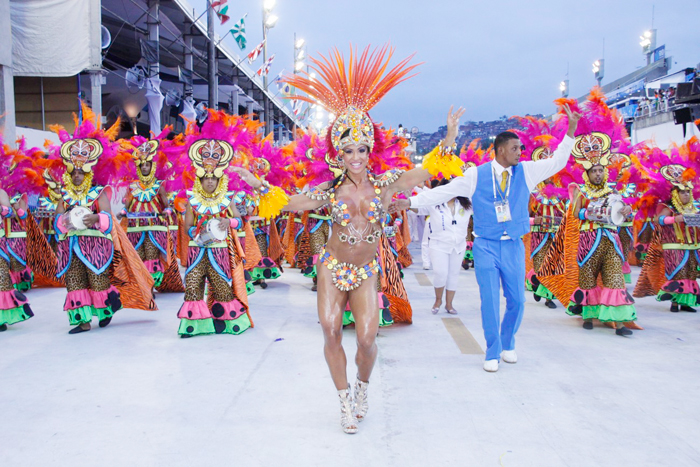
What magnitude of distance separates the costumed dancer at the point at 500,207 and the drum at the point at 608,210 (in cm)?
160

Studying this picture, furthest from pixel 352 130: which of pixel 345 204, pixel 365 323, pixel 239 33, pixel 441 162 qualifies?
pixel 239 33

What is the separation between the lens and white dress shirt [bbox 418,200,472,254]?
757cm

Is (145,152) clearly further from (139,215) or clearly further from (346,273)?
(346,273)

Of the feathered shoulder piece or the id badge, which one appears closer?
the id badge

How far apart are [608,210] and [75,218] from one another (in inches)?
222

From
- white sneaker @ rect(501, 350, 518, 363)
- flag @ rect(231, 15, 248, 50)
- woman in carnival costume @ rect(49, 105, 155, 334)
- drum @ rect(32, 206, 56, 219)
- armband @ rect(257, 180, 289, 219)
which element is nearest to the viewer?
armband @ rect(257, 180, 289, 219)

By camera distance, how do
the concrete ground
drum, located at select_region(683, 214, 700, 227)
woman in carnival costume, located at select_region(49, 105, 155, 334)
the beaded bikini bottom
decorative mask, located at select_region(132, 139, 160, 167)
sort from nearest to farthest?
the concrete ground
the beaded bikini bottom
woman in carnival costume, located at select_region(49, 105, 155, 334)
drum, located at select_region(683, 214, 700, 227)
decorative mask, located at select_region(132, 139, 160, 167)

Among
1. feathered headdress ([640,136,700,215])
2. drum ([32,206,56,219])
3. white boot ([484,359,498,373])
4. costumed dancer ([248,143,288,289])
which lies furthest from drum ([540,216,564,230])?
drum ([32,206,56,219])

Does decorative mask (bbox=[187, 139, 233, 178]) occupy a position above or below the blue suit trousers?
above

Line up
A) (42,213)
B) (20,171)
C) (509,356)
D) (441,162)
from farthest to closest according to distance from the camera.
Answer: (42,213)
(20,171)
(509,356)
(441,162)

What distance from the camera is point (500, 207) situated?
5051 mm

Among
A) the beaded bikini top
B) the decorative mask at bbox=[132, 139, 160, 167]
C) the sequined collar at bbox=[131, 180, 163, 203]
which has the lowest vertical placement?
the beaded bikini top

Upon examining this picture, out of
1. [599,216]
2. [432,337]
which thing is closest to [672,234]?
[599,216]

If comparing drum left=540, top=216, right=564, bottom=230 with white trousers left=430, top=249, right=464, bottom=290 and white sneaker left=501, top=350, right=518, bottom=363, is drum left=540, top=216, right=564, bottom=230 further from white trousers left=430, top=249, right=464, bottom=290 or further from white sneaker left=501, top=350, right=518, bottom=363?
white sneaker left=501, top=350, right=518, bottom=363
